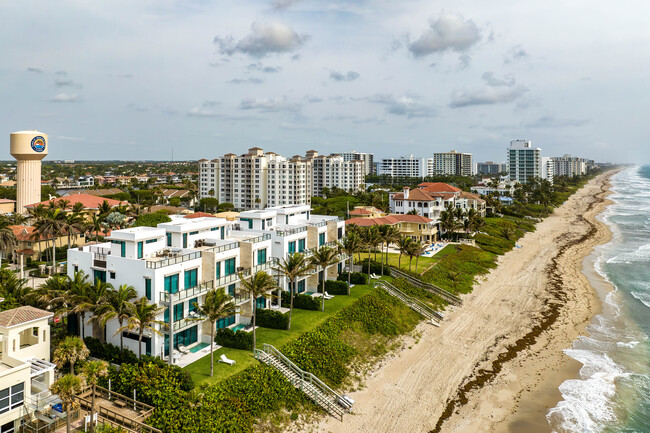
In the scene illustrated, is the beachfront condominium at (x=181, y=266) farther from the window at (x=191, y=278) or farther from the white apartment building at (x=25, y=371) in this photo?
the white apartment building at (x=25, y=371)

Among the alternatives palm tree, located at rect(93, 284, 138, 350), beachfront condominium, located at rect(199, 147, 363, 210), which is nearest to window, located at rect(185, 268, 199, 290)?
palm tree, located at rect(93, 284, 138, 350)

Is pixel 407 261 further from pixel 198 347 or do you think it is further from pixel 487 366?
pixel 198 347

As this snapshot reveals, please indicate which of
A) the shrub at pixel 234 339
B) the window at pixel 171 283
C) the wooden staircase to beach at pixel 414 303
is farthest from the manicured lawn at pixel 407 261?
the window at pixel 171 283

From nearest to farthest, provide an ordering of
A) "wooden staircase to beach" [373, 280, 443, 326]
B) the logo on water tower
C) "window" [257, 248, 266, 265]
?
1. "window" [257, 248, 266, 265]
2. "wooden staircase to beach" [373, 280, 443, 326]
3. the logo on water tower

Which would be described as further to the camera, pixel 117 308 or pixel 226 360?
pixel 226 360

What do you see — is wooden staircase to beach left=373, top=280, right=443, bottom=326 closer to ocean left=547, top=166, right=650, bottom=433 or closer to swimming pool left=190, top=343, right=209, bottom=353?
ocean left=547, top=166, right=650, bottom=433

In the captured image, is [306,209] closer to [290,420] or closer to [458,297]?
[458,297]

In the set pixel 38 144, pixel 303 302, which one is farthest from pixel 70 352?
pixel 38 144
